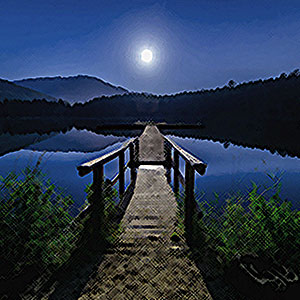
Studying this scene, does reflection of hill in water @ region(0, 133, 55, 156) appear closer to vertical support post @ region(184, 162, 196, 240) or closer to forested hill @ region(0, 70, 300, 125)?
vertical support post @ region(184, 162, 196, 240)

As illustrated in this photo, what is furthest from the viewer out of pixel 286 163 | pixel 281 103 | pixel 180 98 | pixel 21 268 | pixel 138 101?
pixel 138 101

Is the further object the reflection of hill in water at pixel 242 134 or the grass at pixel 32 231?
the reflection of hill in water at pixel 242 134

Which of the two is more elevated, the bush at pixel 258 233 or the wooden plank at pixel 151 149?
the wooden plank at pixel 151 149

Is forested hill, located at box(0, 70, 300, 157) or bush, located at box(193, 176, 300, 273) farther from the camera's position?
forested hill, located at box(0, 70, 300, 157)

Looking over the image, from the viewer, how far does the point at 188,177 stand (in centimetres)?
445

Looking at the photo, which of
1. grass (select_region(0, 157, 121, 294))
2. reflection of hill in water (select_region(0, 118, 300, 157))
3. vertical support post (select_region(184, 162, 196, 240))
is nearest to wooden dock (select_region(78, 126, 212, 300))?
vertical support post (select_region(184, 162, 196, 240))

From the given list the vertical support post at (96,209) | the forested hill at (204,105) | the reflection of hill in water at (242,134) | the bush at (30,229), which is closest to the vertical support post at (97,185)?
the vertical support post at (96,209)

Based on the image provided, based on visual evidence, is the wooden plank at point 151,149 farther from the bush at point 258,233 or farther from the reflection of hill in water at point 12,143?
the reflection of hill in water at point 12,143

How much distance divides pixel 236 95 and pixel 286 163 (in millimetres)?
68127

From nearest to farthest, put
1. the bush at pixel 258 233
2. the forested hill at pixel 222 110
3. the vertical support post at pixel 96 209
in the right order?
the bush at pixel 258 233 < the vertical support post at pixel 96 209 < the forested hill at pixel 222 110

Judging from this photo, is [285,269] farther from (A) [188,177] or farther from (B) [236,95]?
(B) [236,95]

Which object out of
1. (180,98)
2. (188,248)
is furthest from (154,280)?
(180,98)

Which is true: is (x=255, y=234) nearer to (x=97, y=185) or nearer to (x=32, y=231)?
(x=97, y=185)

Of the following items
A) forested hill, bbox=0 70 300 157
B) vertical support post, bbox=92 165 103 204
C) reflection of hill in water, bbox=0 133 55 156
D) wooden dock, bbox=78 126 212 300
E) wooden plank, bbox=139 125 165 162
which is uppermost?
forested hill, bbox=0 70 300 157
